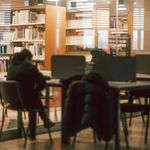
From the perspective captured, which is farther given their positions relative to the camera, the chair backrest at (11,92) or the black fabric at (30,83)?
the black fabric at (30,83)

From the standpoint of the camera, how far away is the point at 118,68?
5191 millimetres

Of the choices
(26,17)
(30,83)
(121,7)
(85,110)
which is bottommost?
(85,110)

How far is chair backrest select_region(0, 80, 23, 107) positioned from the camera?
16.6 ft

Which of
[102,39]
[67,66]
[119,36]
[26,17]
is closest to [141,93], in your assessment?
[67,66]

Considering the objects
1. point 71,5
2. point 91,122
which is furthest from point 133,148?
point 71,5

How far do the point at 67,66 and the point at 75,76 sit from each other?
79cm

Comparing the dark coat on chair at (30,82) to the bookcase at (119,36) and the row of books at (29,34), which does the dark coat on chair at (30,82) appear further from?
the bookcase at (119,36)

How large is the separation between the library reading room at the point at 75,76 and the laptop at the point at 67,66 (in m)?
0.01

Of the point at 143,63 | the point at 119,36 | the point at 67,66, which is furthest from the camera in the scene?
the point at 119,36

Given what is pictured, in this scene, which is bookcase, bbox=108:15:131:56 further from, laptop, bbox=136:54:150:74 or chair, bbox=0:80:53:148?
chair, bbox=0:80:53:148

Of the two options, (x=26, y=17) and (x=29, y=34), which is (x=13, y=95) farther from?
(x=26, y=17)

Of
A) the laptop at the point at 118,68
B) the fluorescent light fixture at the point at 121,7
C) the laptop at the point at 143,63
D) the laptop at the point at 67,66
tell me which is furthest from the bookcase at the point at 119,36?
the laptop at the point at 118,68

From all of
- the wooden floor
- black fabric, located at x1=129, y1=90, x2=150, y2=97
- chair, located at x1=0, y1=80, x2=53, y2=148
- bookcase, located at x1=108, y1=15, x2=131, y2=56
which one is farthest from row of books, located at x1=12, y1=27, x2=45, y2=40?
chair, located at x1=0, y1=80, x2=53, y2=148

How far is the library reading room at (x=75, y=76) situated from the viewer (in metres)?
4.55
